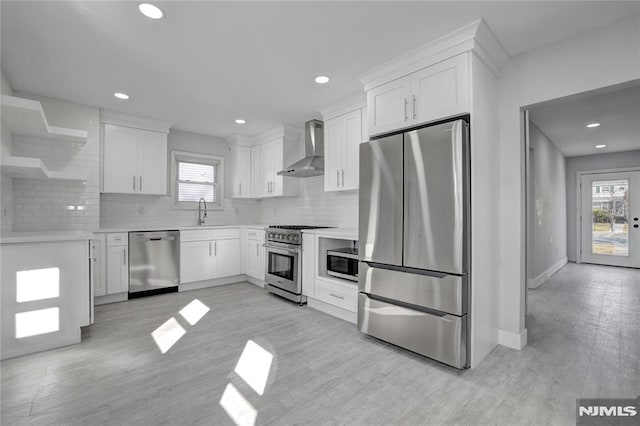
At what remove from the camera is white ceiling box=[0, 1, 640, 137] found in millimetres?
2102

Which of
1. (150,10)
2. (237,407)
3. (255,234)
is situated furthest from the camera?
(255,234)

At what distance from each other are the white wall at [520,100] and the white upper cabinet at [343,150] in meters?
1.53

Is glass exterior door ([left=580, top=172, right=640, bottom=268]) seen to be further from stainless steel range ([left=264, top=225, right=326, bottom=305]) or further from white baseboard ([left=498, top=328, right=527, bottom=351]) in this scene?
stainless steel range ([left=264, top=225, right=326, bottom=305])

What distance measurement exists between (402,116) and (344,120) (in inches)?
46.3

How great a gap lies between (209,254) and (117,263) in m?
1.24

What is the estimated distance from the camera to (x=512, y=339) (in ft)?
8.69

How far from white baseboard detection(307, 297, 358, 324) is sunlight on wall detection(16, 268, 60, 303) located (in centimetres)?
258

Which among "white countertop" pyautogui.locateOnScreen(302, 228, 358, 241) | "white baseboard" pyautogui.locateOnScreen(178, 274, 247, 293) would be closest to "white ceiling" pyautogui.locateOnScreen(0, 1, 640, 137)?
"white countertop" pyautogui.locateOnScreen(302, 228, 358, 241)

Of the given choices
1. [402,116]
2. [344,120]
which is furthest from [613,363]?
[344,120]

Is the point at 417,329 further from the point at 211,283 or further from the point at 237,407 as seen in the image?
the point at 211,283

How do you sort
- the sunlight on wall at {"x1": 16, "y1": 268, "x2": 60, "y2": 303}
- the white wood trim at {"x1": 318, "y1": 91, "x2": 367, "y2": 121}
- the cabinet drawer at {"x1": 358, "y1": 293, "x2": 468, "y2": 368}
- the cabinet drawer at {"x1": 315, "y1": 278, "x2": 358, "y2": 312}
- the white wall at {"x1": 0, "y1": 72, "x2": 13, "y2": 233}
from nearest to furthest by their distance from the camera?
the cabinet drawer at {"x1": 358, "y1": 293, "x2": 468, "y2": 368}, the sunlight on wall at {"x1": 16, "y1": 268, "x2": 60, "y2": 303}, the white wall at {"x1": 0, "y1": 72, "x2": 13, "y2": 233}, the cabinet drawer at {"x1": 315, "y1": 278, "x2": 358, "y2": 312}, the white wood trim at {"x1": 318, "y1": 91, "x2": 367, "y2": 121}

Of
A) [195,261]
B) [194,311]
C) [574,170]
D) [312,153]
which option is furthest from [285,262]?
[574,170]

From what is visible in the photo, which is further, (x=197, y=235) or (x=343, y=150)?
(x=197, y=235)

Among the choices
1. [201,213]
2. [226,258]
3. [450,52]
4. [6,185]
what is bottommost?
[226,258]
